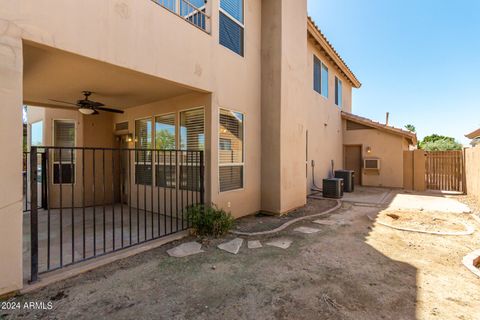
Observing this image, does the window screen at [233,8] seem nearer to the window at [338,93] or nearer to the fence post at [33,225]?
the fence post at [33,225]

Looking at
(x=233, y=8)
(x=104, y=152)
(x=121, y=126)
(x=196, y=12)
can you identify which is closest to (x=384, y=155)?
(x=233, y=8)

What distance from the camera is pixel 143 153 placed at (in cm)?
654

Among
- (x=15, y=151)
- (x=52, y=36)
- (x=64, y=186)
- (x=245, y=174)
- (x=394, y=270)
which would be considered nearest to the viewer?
(x=15, y=151)

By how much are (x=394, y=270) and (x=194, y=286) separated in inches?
112

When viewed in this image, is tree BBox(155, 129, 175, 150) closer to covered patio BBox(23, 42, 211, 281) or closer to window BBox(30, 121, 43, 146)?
covered patio BBox(23, 42, 211, 281)

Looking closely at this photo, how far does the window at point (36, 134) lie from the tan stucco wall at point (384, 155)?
46.4ft

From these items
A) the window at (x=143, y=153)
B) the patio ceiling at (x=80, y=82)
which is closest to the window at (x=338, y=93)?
the patio ceiling at (x=80, y=82)

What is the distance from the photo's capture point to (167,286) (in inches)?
111

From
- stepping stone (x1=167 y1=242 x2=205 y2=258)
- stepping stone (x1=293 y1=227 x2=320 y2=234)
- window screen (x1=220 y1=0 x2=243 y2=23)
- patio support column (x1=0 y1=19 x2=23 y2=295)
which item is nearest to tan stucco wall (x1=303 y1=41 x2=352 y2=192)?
window screen (x1=220 y1=0 x2=243 y2=23)

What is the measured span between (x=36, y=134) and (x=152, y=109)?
502 centimetres

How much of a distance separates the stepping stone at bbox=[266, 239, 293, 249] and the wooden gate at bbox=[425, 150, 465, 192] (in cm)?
1050

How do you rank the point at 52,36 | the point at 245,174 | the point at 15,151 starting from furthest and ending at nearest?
the point at 245,174
the point at 52,36
the point at 15,151

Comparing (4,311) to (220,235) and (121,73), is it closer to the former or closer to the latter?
(220,235)

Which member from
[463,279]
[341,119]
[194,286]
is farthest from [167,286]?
[341,119]
